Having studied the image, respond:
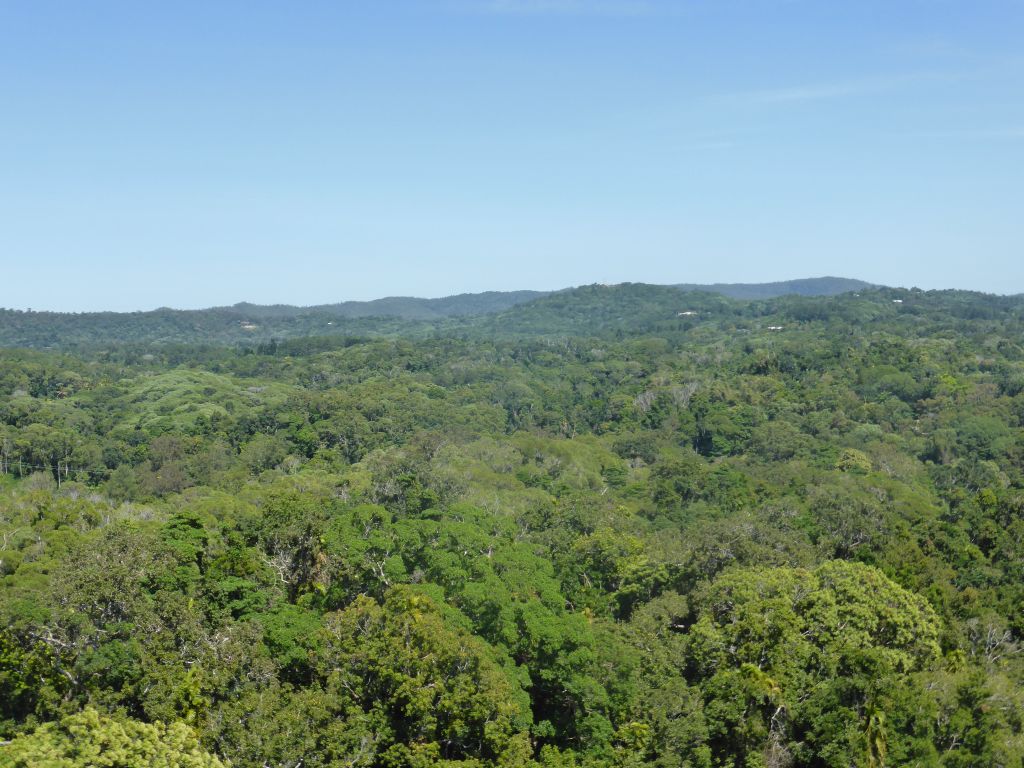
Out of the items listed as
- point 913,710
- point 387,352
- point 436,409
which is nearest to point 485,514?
point 913,710

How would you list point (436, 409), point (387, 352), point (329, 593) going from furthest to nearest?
point (387, 352) → point (436, 409) → point (329, 593)

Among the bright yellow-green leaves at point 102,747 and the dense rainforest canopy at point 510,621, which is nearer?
the bright yellow-green leaves at point 102,747

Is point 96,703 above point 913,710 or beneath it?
above

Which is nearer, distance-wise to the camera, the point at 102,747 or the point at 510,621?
the point at 102,747

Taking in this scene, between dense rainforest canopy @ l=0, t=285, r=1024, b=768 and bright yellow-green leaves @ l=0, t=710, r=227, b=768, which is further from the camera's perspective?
dense rainforest canopy @ l=0, t=285, r=1024, b=768

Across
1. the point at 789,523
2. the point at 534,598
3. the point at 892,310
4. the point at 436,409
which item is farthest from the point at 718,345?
the point at 534,598

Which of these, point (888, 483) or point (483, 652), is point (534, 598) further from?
point (888, 483)

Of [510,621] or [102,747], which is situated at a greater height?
[102,747]

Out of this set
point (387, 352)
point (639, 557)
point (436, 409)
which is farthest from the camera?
point (387, 352)

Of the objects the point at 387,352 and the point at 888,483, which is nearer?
the point at 888,483
